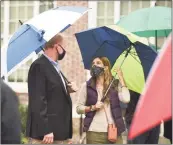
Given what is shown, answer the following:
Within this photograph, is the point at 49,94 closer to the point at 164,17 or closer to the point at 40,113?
the point at 40,113

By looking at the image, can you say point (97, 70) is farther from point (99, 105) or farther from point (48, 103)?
point (48, 103)

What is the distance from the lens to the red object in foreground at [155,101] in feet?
10.8

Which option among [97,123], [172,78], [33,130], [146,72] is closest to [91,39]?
[146,72]

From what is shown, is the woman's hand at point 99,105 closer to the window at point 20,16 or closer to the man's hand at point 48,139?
the man's hand at point 48,139

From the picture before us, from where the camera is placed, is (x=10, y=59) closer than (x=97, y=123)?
Yes

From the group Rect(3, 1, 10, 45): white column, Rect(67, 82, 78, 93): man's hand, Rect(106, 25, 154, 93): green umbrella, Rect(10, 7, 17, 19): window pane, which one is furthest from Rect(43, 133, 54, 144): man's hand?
Rect(10, 7, 17, 19): window pane

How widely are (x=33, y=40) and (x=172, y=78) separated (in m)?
2.33

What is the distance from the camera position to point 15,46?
18.0 feet

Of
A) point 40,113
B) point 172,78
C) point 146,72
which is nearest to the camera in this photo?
point 172,78

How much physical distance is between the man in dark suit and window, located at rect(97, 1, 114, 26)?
22.0 feet

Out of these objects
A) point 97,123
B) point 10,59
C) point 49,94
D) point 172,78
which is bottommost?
point 97,123

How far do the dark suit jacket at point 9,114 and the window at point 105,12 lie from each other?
839 cm

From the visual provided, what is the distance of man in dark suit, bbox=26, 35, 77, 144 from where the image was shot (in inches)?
212

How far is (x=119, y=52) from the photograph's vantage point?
673 centimetres
